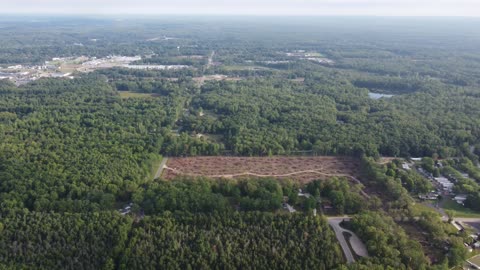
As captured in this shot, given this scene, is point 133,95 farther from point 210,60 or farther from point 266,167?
point 210,60

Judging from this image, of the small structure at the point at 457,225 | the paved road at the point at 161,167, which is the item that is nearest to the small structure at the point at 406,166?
the small structure at the point at 457,225

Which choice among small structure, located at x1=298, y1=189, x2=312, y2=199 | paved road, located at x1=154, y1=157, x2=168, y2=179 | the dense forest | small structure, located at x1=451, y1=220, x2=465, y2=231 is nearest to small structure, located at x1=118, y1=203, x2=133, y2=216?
the dense forest

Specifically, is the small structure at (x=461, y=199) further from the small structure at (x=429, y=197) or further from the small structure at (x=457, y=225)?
the small structure at (x=457, y=225)

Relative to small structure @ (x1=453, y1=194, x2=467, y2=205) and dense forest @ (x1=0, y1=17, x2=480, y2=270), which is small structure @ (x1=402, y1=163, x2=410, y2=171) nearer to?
dense forest @ (x1=0, y1=17, x2=480, y2=270)

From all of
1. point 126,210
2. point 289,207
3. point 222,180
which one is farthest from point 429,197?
point 126,210

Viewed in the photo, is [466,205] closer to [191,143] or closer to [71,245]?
[191,143]

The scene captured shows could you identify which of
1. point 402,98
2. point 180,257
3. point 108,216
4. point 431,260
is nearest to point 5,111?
point 108,216

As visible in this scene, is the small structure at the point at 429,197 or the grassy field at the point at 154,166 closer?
the small structure at the point at 429,197
